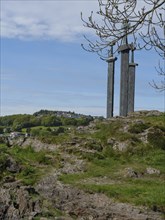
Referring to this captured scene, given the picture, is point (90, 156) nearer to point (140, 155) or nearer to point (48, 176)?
point (140, 155)

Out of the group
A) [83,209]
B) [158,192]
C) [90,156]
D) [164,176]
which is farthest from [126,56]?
[83,209]

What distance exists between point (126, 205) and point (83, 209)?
4.03 feet

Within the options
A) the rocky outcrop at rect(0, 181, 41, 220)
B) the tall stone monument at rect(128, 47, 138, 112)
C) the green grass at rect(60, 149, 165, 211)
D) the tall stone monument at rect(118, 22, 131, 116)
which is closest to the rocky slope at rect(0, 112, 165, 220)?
the rocky outcrop at rect(0, 181, 41, 220)

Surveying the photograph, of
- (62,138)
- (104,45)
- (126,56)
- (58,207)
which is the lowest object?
(58,207)

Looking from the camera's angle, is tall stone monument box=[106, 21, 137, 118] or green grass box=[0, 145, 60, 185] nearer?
green grass box=[0, 145, 60, 185]

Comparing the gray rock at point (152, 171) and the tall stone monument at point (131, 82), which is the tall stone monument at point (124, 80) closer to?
the tall stone monument at point (131, 82)

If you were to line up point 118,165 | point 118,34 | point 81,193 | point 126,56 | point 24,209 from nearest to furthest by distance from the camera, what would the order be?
point 118,34
point 24,209
point 81,193
point 118,165
point 126,56

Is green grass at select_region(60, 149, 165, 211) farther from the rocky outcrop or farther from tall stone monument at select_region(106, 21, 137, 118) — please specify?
tall stone monument at select_region(106, 21, 137, 118)

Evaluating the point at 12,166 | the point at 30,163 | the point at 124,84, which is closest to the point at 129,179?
the point at 12,166

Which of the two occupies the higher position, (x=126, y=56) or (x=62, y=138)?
(x=126, y=56)

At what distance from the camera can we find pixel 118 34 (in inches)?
359

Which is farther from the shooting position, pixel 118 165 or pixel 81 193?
pixel 118 165

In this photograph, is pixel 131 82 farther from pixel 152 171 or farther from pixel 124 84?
pixel 152 171

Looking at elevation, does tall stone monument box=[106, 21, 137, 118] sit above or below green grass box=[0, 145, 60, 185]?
above
